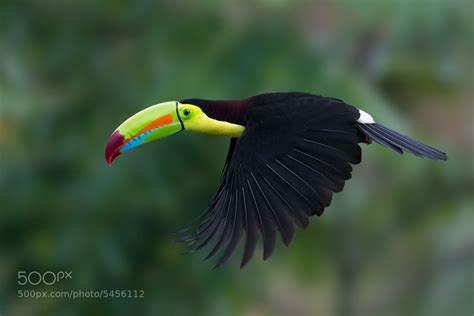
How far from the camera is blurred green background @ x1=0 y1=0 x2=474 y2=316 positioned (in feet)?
25.1

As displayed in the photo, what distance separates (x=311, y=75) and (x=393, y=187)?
1.40 metres

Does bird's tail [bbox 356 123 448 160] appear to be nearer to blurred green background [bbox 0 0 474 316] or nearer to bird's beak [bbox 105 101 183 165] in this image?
bird's beak [bbox 105 101 183 165]

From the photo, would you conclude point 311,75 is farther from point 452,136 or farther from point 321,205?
point 321,205

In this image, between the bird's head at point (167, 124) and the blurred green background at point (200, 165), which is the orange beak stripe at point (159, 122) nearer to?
the bird's head at point (167, 124)

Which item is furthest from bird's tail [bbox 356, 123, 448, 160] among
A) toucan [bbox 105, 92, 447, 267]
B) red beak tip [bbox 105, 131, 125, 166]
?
red beak tip [bbox 105, 131, 125, 166]

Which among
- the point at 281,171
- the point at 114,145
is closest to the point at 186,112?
the point at 114,145

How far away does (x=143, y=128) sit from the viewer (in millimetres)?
3131

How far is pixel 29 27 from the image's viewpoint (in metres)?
8.30

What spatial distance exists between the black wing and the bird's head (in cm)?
12

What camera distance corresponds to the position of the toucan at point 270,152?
284 cm

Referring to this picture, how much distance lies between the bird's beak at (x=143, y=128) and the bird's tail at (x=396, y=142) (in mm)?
575

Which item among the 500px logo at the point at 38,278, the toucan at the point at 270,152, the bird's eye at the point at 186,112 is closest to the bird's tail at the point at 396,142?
the toucan at the point at 270,152

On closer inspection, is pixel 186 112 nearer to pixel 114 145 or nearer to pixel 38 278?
pixel 114 145

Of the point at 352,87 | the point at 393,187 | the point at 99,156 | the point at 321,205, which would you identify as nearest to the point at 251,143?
the point at 321,205
